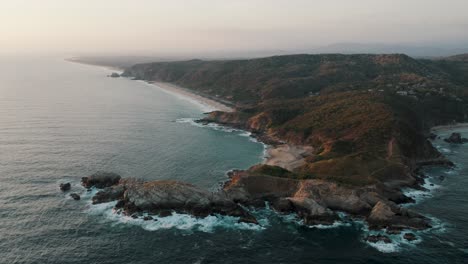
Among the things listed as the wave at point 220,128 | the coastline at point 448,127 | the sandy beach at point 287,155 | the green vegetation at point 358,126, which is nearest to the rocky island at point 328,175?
the green vegetation at point 358,126

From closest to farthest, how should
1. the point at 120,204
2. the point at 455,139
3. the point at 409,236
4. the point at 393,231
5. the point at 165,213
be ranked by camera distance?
the point at 409,236 → the point at 393,231 → the point at 165,213 → the point at 120,204 → the point at 455,139

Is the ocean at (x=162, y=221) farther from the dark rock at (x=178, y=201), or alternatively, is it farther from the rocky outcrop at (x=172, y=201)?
the dark rock at (x=178, y=201)

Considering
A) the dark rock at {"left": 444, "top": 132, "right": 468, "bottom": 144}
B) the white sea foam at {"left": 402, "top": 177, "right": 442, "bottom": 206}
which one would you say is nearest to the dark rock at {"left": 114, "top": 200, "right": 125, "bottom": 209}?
the white sea foam at {"left": 402, "top": 177, "right": 442, "bottom": 206}

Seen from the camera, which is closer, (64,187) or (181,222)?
(181,222)

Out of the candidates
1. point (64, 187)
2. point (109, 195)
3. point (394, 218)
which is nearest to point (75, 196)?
point (64, 187)

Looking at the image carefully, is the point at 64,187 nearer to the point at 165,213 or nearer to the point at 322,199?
the point at 165,213

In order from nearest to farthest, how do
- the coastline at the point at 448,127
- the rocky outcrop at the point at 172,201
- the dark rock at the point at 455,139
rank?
the rocky outcrop at the point at 172,201 < the dark rock at the point at 455,139 < the coastline at the point at 448,127

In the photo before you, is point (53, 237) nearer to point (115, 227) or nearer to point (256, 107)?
point (115, 227)
